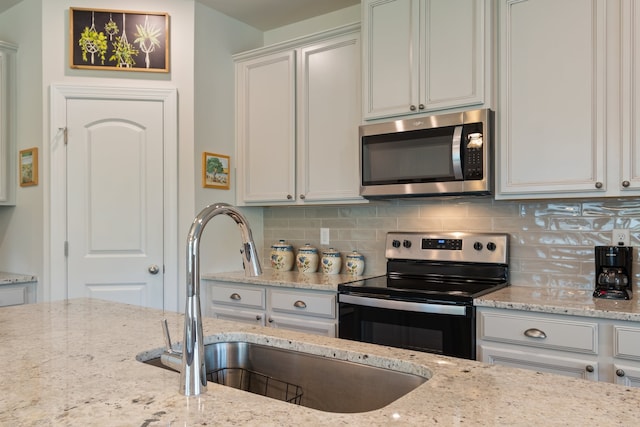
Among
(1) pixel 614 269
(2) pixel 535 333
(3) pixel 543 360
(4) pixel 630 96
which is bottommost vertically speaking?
(3) pixel 543 360

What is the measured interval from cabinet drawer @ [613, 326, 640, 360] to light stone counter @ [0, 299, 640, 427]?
101 centimetres

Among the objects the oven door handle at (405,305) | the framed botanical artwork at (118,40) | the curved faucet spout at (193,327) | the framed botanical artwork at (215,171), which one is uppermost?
the framed botanical artwork at (118,40)

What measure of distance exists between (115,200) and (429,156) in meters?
2.00

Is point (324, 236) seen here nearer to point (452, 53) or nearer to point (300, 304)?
point (300, 304)

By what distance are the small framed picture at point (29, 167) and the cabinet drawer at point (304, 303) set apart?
68.5 inches

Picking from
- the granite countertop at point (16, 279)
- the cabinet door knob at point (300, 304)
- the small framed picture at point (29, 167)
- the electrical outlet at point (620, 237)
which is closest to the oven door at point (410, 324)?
the cabinet door knob at point (300, 304)

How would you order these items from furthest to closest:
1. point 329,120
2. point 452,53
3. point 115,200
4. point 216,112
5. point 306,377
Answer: point 216,112
point 115,200
point 329,120
point 452,53
point 306,377

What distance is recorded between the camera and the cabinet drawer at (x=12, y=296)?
3037 millimetres

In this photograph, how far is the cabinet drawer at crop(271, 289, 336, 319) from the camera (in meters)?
2.67

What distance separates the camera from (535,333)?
6.57 ft

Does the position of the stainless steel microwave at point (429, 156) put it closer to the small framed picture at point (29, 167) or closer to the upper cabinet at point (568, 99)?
the upper cabinet at point (568, 99)

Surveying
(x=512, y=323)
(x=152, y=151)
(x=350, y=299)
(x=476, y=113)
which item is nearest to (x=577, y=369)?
(x=512, y=323)

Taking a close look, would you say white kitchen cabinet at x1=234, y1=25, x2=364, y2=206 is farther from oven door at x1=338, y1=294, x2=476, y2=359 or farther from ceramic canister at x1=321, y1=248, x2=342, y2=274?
oven door at x1=338, y1=294, x2=476, y2=359

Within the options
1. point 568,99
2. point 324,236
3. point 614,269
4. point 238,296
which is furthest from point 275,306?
point 568,99
